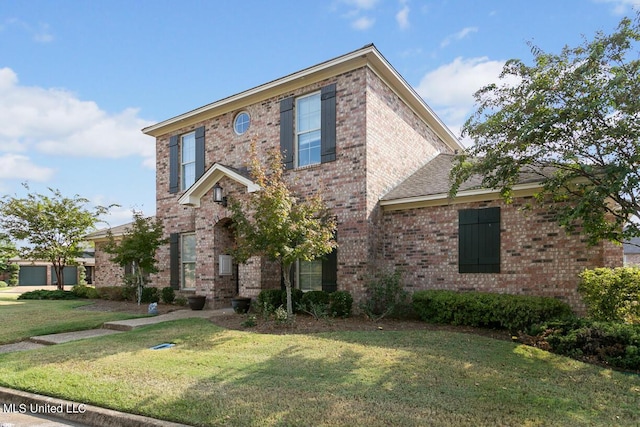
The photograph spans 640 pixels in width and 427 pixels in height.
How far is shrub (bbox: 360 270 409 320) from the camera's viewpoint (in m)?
10.2

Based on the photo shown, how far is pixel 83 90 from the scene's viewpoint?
31.6 ft

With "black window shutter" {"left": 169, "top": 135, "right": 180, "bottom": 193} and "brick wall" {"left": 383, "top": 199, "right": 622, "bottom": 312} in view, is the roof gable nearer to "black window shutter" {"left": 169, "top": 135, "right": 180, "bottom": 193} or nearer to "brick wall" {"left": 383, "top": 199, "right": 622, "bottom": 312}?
"black window shutter" {"left": 169, "top": 135, "right": 180, "bottom": 193}

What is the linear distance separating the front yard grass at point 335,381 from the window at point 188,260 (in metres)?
7.09

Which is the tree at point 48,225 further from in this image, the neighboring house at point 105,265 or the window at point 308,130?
the window at point 308,130

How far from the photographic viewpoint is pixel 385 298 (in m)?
10.2

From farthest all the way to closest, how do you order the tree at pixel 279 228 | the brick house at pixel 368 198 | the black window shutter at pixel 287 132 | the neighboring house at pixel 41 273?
the neighboring house at pixel 41 273, the black window shutter at pixel 287 132, the brick house at pixel 368 198, the tree at pixel 279 228

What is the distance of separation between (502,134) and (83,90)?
31.2ft

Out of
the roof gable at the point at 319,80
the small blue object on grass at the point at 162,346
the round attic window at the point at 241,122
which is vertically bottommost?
the small blue object on grass at the point at 162,346

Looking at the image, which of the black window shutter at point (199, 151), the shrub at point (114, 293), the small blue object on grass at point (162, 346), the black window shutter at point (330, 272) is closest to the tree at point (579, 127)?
the black window shutter at point (330, 272)

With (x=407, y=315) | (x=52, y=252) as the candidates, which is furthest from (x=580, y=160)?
(x=52, y=252)

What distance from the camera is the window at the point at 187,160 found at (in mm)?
15273

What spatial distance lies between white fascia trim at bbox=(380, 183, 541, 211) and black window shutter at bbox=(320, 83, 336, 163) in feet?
6.85

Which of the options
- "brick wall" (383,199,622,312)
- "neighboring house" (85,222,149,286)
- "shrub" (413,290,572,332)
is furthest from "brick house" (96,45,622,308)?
"neighboring house" (85,222,149,286)

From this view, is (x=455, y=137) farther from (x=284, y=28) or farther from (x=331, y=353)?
(x=331, y=353)
